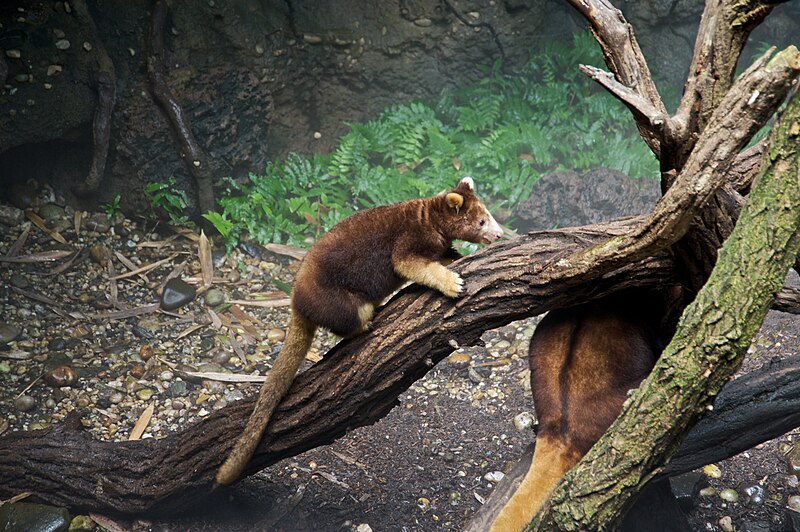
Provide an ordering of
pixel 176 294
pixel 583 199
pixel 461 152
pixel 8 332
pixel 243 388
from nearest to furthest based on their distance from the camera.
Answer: pixel 243 388, pixel 8 332, pixel 176 294, pixel 583 199, pixel 461 152

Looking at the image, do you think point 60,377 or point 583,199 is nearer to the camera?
→ point 60,377

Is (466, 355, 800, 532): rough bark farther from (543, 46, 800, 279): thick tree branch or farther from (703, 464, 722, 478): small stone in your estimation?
(543, 46, 800, 279): thick tree branch

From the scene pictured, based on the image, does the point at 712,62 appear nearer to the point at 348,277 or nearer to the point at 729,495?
the point at 348,277

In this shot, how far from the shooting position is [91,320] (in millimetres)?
6273

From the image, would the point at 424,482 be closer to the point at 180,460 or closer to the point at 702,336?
the point at 180,460

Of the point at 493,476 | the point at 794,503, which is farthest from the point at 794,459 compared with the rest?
the point at 493,476

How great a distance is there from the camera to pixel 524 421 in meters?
5.33

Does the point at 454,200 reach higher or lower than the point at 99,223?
higher

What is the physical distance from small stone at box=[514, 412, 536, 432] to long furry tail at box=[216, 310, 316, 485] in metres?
2.02

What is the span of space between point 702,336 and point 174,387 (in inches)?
172

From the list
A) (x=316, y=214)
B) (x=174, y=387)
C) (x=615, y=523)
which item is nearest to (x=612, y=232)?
(x=615, y=523)

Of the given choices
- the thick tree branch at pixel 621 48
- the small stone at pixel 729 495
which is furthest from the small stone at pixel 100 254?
the small stone at pixel 729 495

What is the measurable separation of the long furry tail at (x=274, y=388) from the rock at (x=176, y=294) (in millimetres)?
2848

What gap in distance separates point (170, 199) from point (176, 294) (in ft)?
3.81
